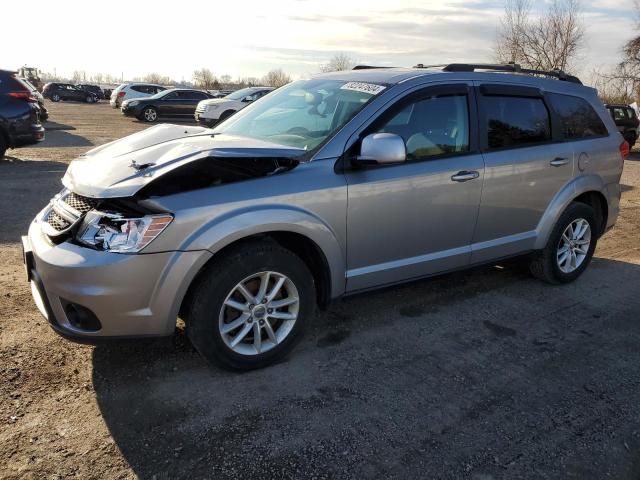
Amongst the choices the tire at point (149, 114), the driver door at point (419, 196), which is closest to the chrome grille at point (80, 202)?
the driver door at point (419, 196)

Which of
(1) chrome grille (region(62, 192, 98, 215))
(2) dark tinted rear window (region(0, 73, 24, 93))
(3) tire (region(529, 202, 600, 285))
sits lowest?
(3) tire (region(529, 202, 600, 285))

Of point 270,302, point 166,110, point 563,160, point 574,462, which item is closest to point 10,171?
point 270,302

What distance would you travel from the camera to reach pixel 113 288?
2861 millimetres

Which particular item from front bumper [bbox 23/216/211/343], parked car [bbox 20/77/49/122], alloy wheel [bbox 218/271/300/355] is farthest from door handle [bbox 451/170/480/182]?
parked car [bbox 20/77/49/122]

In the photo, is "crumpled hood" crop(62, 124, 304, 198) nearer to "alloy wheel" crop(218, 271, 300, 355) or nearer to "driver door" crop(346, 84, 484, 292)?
"driver door" crop(346, 84, 484, 292)

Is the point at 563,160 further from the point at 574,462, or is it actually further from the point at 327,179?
the point at 574,462

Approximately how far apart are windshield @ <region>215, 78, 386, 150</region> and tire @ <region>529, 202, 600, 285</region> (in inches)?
88.7

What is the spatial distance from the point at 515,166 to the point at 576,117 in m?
1.11

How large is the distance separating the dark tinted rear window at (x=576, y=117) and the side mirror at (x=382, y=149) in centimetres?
219

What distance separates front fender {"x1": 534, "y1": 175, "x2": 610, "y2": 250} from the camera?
4.79 meters

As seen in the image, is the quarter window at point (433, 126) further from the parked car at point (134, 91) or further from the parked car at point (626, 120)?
the parked car at point (134, 91)

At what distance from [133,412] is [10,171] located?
27.3 ft

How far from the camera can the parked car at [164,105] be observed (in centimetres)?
2384

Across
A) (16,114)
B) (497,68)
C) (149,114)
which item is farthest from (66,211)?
(149,114)
